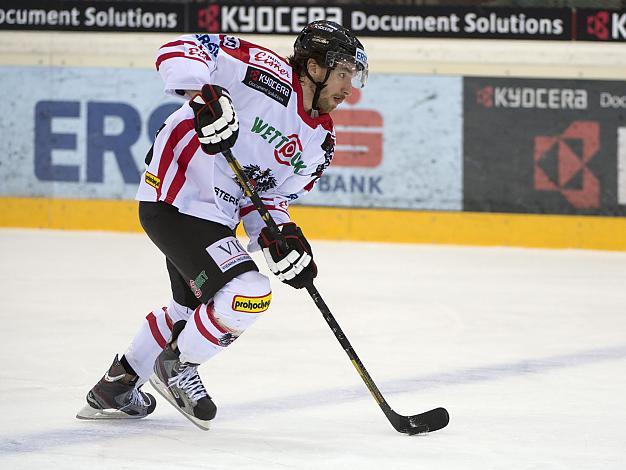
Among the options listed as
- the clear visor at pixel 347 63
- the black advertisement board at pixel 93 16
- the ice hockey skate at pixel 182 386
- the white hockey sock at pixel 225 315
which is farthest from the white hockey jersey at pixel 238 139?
the black advertisement board at pixel 93 16

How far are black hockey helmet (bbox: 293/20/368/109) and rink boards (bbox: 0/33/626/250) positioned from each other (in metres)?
4.37

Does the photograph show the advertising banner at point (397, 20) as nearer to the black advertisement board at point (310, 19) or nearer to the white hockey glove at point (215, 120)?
the black advertisement board at point (310, 19)

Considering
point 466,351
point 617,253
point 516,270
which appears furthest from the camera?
point 617,253

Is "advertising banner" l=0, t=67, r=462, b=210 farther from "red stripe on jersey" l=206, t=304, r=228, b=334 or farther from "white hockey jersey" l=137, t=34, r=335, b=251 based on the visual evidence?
"red stripe on jersey" l=206, t=304, r=228, b=334

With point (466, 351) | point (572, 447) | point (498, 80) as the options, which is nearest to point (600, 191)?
point (498, 80)

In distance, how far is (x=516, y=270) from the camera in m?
6.62

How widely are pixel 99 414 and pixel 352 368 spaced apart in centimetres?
101

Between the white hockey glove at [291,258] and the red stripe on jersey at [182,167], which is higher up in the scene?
the red stripe on jersey at [182,167]

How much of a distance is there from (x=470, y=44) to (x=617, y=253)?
1.50m

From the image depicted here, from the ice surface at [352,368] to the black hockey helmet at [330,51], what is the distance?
88 centimetres

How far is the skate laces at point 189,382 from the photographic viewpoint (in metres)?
3.27

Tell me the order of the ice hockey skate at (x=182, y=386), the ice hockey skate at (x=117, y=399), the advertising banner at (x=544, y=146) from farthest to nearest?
the advertising banner at (x=544, y=146) → the ice hockey skate at (x=117, y=399) → the ice hockey skate at (x=182, y=386)

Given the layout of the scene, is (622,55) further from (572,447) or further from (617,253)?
(572,447)

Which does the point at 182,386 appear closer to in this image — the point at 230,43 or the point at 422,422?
the point at 422,422
